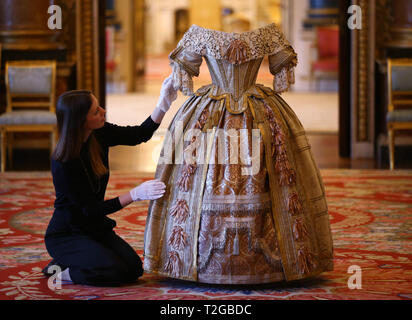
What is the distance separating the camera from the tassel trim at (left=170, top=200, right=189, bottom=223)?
321cm

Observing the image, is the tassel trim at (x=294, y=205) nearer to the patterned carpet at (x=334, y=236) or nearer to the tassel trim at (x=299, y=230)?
the tassel trim at (x=299, y=230)

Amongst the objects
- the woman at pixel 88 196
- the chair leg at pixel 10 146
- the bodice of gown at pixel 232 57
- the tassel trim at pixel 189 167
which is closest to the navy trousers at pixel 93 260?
the woman at pixel 88 196

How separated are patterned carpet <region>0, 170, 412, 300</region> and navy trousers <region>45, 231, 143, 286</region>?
5 cm

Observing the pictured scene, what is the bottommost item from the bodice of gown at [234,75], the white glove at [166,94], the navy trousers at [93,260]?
the navy trousers at [93,260]

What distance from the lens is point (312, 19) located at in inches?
599

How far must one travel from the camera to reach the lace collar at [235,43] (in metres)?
3.30

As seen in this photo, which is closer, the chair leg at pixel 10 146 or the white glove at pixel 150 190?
the white glove at pixel 150 190

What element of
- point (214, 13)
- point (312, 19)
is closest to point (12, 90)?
point (312, 19)

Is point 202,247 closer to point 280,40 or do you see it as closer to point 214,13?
point 280,40

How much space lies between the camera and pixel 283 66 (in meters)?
3.42

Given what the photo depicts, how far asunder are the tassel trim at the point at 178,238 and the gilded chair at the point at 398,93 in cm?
405

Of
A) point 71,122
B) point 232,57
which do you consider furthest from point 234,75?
point 71,122

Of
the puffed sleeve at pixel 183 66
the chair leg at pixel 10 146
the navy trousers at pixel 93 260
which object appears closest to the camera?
the navy trousers at pixel 93 260

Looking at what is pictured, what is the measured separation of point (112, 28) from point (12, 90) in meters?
7.79
